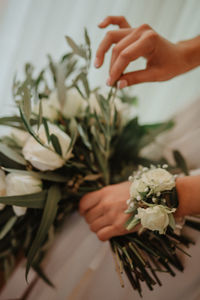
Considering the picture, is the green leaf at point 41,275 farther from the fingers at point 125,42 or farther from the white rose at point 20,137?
the fingers at point 125,42

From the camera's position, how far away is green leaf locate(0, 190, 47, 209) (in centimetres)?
48

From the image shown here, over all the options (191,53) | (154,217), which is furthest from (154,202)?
(191,53)

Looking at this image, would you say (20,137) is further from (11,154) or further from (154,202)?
(154,202)

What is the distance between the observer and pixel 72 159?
0.61 m

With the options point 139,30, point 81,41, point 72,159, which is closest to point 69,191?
point 72,159

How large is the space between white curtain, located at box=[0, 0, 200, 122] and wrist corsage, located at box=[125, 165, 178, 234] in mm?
509

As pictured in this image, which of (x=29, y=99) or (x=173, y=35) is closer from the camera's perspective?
(x=29, y=99)

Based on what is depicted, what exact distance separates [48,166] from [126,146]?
0.27 metres

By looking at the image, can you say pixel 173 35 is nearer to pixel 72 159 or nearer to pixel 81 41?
pixel 81 41

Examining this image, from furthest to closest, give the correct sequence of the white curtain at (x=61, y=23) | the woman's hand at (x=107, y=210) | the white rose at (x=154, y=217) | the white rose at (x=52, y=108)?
the white curtain at (x=61, y=23) → the white rose at (x=52, y=108) → the woman's hand at (x=107, y=210) → the white rose at (x=154, y=217)

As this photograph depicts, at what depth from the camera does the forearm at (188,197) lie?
0.50 m

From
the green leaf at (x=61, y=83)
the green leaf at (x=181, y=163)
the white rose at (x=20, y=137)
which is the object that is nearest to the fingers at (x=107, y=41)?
the green leaf at (x=61, y=83)

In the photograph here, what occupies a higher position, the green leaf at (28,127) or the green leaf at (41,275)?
the green leaf at (28,127)

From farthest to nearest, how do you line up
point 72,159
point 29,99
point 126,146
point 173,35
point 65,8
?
point 173,35
point 65,8
point 126,146
point 72,159
point 29,99
